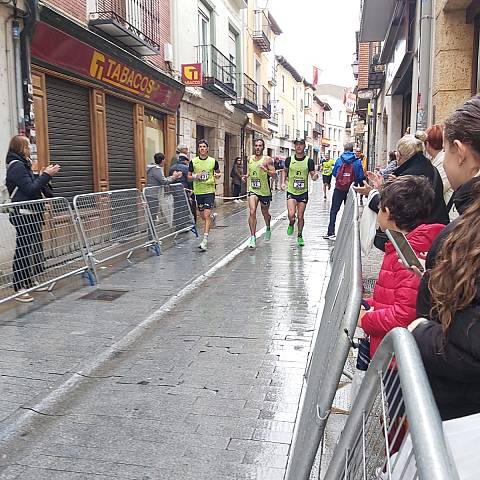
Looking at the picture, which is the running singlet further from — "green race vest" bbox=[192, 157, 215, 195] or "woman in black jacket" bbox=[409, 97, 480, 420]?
"woman in black jacket" bbox=[409, 97, 480, 420]

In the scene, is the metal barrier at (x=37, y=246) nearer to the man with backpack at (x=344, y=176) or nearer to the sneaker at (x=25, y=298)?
the sneaker at (x=25, y=298)

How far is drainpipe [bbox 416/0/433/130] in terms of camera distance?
7535 millimetres

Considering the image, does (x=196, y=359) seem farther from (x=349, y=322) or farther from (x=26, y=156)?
(x=26, y=156)

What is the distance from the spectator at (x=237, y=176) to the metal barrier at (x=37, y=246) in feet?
44.3

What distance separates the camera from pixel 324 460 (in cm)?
276

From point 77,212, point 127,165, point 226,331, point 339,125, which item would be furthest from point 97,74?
point 339,125

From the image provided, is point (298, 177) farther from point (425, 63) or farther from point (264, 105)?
point (264, 105)

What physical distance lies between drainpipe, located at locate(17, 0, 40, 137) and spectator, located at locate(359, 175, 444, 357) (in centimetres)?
638

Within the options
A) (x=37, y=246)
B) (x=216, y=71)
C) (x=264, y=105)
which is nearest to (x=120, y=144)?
(x=37, y=246)

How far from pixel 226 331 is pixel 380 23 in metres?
12.0

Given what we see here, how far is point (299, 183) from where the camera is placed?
873cm

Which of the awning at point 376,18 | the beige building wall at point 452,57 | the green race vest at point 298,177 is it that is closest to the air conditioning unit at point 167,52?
the awning at point 376,18

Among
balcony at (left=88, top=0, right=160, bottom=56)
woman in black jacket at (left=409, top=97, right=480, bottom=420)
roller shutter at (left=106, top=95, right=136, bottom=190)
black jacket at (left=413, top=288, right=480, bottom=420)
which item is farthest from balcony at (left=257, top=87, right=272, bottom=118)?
black jacket at (left=413, top=288, right=480, bottom=420)

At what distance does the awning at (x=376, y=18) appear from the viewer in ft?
39.6
